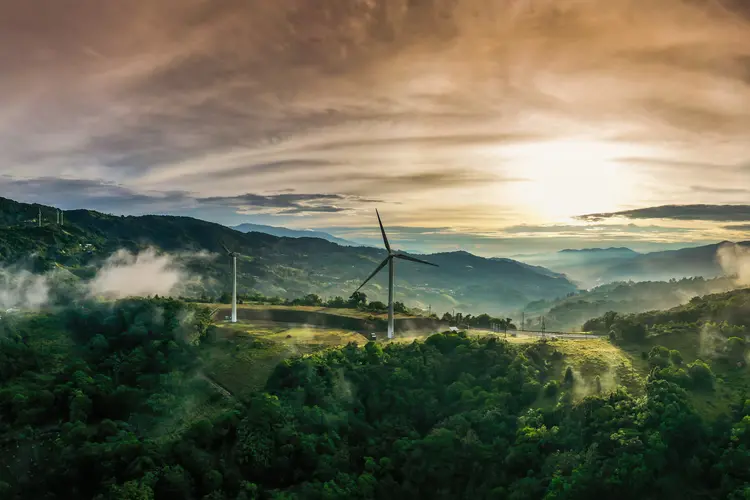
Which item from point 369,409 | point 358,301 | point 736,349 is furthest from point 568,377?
point 358,301

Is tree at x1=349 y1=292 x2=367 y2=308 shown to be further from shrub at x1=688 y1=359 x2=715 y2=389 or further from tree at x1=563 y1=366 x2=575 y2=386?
shrub at x1=688 y1=359 x2=715 y2=389

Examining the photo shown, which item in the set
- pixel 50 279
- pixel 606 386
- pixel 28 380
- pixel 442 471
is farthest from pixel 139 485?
pixel 50 279

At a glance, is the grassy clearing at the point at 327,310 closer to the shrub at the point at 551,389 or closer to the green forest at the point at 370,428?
the green forest at the point at 370,428

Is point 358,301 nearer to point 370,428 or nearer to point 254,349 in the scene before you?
point 254,349

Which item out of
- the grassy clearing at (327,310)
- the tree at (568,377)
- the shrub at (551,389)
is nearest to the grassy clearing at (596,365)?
the tree at (568,377)

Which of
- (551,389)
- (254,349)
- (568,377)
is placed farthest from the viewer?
(254,349)

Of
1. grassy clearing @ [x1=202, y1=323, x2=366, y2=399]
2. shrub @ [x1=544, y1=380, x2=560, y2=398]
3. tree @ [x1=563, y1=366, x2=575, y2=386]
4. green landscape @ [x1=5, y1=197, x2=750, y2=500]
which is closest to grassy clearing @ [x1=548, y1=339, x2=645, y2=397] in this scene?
green landscape @ [x1=5, y1=197, x2=750, y2=500]
